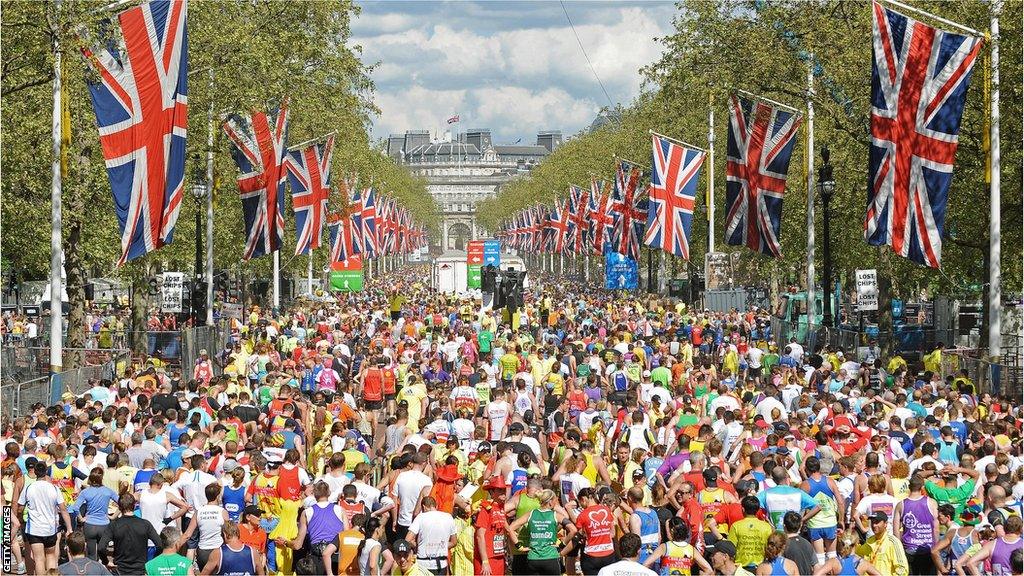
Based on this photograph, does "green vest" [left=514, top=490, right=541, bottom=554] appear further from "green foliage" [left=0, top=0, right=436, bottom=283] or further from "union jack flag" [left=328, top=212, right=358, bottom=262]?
"union jack flag" [left=328, top=212, right=358, bottom=262]

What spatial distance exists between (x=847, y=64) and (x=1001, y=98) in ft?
20.9

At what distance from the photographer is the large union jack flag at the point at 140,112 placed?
71.0ft

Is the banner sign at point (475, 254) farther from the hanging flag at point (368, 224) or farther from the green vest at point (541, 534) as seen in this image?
the green vest at point (541, 534)

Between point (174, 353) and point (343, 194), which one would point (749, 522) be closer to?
point (174, 353)

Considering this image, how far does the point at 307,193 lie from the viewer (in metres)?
42.7

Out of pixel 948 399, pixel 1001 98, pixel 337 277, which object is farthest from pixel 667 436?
pixel 337 277

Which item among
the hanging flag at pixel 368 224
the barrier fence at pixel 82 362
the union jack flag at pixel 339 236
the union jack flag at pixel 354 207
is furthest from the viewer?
the hanging flag at pixel 368 224

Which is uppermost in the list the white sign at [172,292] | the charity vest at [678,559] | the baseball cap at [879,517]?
the white sign at [172,292]

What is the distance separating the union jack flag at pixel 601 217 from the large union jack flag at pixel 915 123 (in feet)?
117

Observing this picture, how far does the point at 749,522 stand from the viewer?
11.5 metres

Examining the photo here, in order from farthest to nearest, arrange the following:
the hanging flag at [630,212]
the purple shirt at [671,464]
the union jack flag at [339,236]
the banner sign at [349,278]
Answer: the banner sign at [349,278]
the union jack flag at [339,236]
the hanging flag at [630,212]
the purple shirt at [671,464]

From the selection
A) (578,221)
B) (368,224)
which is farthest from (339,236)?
(578,221)

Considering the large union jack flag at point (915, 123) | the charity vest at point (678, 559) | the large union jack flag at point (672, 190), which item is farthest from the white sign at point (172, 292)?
the charity vest at point (678, 559)

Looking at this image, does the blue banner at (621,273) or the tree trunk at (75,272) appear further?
the blue banner at (621,273)
